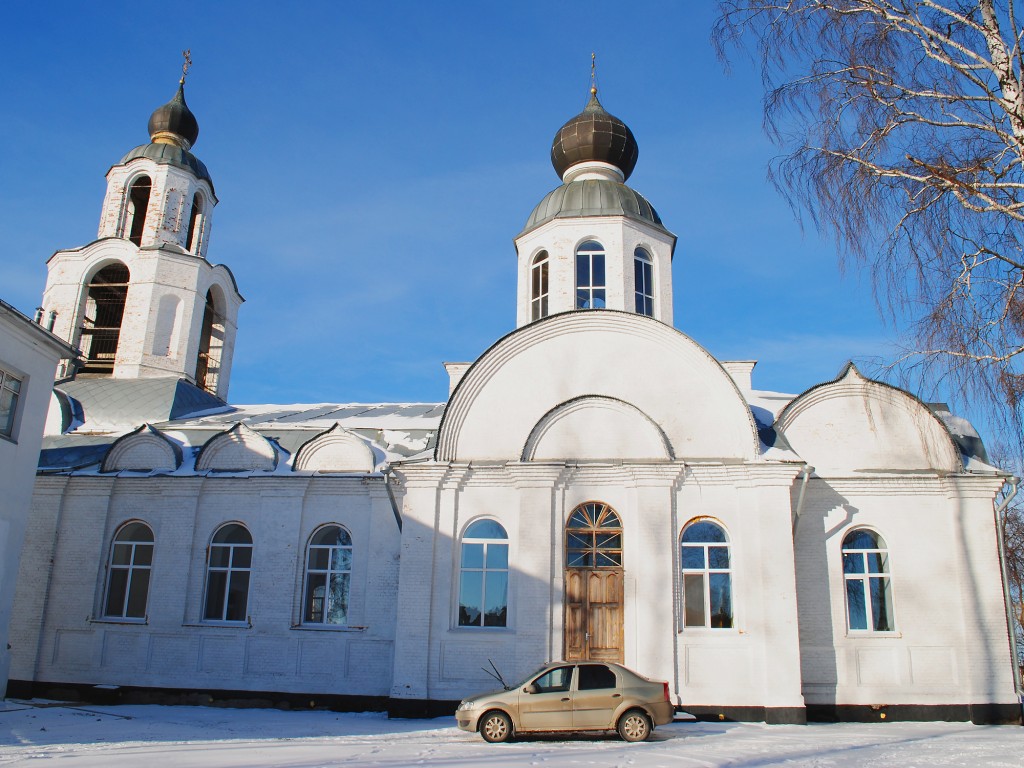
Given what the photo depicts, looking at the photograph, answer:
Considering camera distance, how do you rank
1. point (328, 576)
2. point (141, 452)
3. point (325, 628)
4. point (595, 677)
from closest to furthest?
point (595, 677), point (325, 628), point (328, 576), point (141, 452)

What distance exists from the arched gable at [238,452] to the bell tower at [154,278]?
175 inches

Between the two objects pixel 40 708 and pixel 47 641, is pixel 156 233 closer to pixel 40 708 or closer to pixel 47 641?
pixel 47 641

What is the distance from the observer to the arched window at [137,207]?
21.0 metres

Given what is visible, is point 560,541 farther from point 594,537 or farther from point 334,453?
point 334,453

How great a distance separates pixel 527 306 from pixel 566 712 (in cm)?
924

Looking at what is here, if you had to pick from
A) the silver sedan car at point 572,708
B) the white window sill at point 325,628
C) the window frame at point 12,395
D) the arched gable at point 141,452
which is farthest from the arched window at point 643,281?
the window frame at point 12,395

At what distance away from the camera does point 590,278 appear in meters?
17.3

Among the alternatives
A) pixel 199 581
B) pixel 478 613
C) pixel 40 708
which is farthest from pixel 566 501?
pixel 40 708

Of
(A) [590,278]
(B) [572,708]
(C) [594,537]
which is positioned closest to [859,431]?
(C) [594,537]

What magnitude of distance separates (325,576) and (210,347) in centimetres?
878

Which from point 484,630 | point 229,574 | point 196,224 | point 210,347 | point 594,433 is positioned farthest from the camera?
point 210,347

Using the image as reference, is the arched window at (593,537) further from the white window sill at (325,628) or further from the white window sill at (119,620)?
the white window sill at (119,620)

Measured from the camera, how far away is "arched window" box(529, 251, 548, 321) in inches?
690

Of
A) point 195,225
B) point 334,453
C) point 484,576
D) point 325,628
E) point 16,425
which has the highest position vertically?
point 195,225
